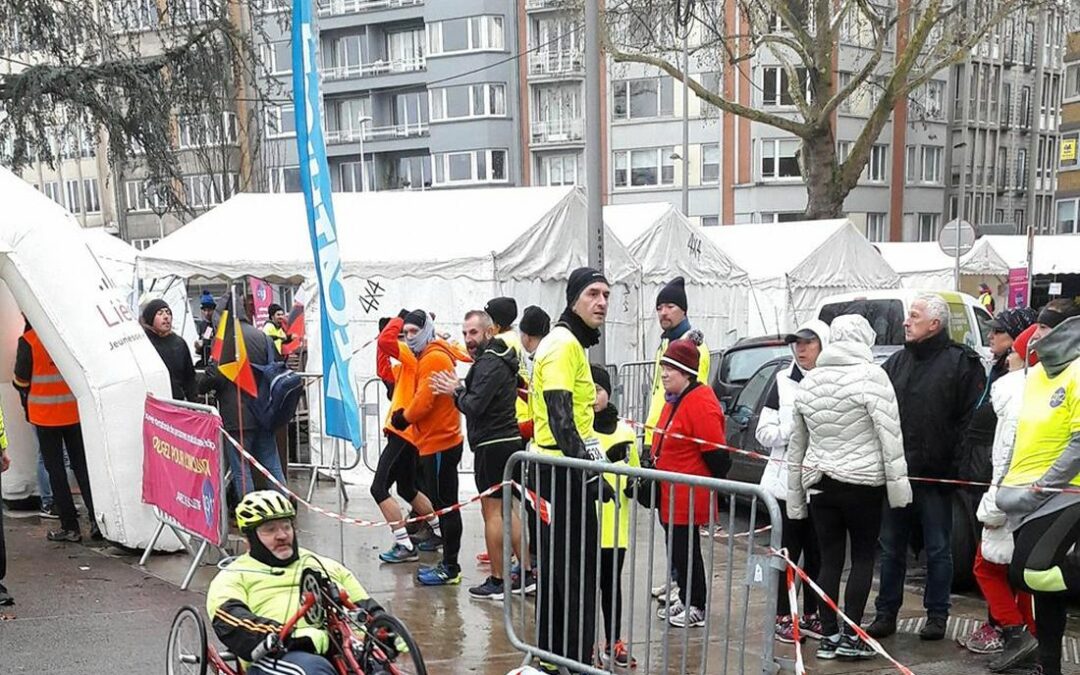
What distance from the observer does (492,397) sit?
6.40 meters

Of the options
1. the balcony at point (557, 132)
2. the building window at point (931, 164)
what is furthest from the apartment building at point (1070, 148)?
the balcony at point (557, 132)

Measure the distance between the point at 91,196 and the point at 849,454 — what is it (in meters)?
58.2

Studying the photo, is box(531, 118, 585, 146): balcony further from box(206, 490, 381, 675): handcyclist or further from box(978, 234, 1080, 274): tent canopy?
box(206, 490, 381, 675): handcyclist

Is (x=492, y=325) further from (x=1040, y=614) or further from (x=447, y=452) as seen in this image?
(x=1040, y=614)

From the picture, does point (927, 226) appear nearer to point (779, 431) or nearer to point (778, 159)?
point (778, 159)

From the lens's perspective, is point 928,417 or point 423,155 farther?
Result: point 423,155

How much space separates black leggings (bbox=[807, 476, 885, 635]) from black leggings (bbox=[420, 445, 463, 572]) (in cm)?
255

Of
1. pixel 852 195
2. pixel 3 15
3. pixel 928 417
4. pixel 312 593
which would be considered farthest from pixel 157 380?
pixel 852 195

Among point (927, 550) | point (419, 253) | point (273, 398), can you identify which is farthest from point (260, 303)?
point (927, 550)

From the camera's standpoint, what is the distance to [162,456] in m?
7.47

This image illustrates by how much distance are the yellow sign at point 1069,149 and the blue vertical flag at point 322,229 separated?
162 feet

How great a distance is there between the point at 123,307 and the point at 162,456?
1.38 metres

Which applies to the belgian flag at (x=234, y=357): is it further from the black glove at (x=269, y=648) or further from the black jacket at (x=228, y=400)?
the black glove at (x=269, y=648)

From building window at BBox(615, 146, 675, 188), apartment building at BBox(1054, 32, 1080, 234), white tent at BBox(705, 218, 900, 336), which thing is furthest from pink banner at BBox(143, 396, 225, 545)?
apartment building at BBox(1054, 32, 1080, 234)
